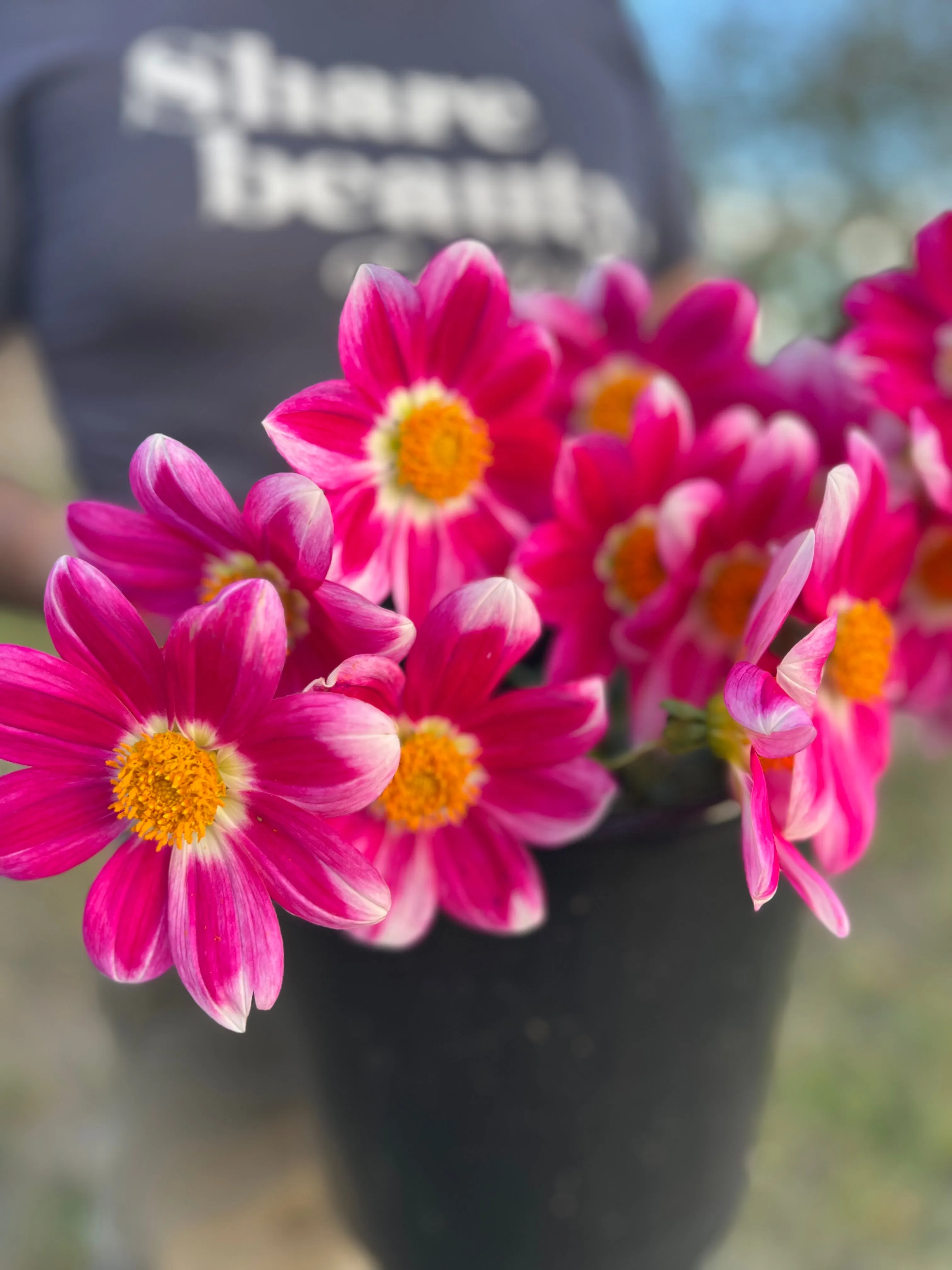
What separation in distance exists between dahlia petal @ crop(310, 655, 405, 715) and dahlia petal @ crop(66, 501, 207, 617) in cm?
5

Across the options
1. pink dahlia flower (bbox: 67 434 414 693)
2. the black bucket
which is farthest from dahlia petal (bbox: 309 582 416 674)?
the black bucket

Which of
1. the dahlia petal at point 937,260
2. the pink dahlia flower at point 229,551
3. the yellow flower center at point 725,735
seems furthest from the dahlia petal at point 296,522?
the dahlia petal at point 937,260

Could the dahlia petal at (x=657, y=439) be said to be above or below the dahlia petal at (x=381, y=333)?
below

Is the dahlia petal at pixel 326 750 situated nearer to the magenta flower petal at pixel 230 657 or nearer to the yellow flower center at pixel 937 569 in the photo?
A: the magenta flower petal at pixel 230 657

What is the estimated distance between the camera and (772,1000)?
0.40 metres

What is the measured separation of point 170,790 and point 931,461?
21 centimetres

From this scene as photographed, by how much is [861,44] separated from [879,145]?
158 mm

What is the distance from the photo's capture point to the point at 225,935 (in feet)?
0.71

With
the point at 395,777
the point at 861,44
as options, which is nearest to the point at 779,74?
the point at 861,44

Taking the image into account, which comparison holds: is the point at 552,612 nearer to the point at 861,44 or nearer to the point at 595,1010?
the point at 595,1010

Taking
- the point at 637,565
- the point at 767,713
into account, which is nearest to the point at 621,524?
the point at 637,565

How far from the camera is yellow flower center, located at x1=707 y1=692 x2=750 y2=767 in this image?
0.24m

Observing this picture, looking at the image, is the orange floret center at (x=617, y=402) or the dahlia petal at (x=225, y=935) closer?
the dahlia petal at (x=225, y=935)

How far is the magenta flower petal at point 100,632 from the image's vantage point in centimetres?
21
